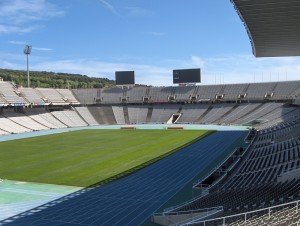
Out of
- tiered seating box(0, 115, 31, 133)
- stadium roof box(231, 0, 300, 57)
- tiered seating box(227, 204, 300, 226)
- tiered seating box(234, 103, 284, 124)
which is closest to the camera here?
tiered seating box(227, 204, 300, 226)

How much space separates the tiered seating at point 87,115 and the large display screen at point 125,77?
430 inches

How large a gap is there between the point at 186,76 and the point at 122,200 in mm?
61041

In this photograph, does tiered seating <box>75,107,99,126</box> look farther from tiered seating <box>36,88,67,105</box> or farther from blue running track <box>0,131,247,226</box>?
blue running track <box>0,131,247,226</box>

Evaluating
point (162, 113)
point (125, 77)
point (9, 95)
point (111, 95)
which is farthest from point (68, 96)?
point (162, 113)

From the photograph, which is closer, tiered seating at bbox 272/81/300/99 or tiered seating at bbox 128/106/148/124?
tiered seating at bbox 272/81/300/99

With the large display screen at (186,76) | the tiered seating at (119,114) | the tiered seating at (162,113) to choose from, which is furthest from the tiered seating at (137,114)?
the large display screen at (186,76)

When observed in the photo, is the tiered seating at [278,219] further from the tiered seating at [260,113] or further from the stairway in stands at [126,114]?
the stairway in stands at [126,114]

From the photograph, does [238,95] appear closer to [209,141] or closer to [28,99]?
[209,141]

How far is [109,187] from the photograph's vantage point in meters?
21.1

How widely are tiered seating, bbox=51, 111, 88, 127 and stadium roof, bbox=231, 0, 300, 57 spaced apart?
4541cm

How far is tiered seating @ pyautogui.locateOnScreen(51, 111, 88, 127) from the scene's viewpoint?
220 feet

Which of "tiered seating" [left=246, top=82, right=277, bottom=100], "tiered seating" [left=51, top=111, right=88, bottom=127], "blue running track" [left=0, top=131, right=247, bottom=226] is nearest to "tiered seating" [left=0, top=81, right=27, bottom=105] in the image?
"tiered seating" [left=51, top=111, right=88, bottom=127]

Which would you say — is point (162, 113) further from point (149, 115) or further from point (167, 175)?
point (167, 175)

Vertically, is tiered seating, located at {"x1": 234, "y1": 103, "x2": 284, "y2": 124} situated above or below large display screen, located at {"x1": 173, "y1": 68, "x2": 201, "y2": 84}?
below
